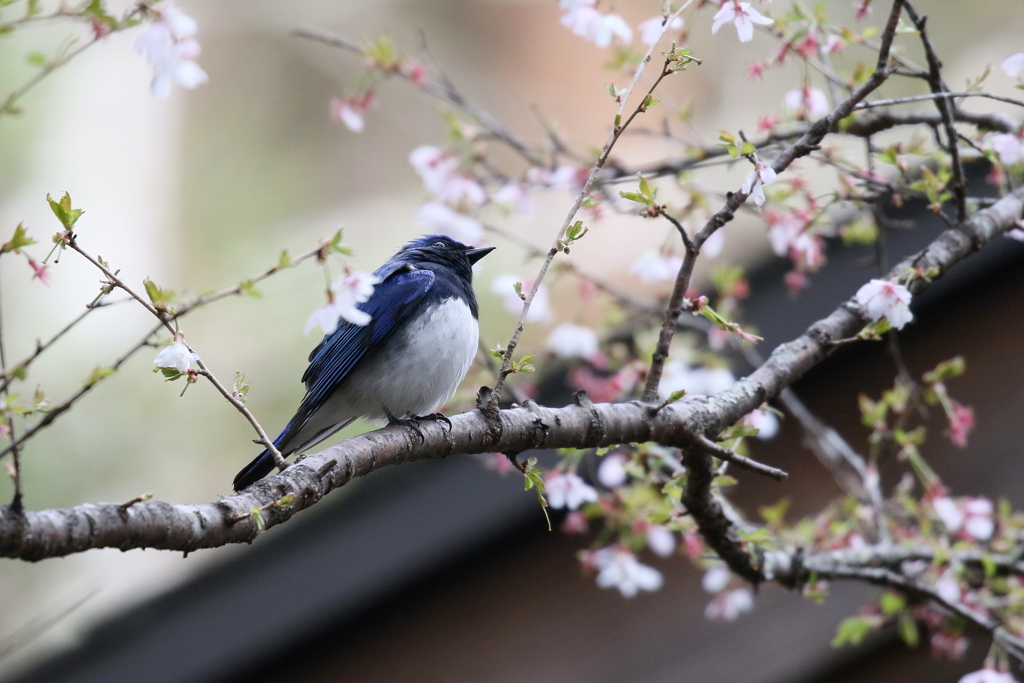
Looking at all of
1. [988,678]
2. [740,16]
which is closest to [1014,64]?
[740,16]

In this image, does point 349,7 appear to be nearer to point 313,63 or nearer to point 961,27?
point 313,63

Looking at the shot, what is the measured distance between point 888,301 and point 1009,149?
22.8 inches

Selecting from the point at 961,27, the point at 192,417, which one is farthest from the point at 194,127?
the point at 961,27

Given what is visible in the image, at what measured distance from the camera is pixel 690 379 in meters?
3.34

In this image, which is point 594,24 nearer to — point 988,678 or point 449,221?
point 449,221

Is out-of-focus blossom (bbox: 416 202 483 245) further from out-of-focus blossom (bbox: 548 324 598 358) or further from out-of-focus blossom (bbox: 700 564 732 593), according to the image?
out-of-focus blossom (bbox: 700 564 732 593)

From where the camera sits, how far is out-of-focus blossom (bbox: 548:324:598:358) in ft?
10.5

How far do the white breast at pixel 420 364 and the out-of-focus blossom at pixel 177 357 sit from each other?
4.74 ft

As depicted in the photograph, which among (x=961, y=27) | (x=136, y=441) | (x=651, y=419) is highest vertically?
(x=136, y=441)

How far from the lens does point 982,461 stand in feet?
11.8

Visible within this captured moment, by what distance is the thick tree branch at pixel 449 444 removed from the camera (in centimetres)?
113

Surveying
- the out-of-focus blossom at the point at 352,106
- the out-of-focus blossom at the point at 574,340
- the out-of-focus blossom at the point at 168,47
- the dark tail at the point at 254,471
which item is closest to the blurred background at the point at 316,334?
the out-of-focus blossom at the point at 574,340

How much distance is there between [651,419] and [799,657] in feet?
6.55

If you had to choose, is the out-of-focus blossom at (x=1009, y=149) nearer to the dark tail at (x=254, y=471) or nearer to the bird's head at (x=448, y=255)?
the bird's head at (x=448, y=255)
